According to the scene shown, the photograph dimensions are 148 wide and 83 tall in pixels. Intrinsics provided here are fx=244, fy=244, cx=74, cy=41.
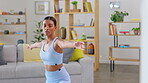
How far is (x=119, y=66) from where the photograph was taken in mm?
6930

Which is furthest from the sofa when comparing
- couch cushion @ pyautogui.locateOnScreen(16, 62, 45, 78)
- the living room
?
the living room

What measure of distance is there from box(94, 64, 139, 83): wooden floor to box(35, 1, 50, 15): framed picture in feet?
8.24

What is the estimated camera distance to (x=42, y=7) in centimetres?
784

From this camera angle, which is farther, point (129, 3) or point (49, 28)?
point (129, 3)

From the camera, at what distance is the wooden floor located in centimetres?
531

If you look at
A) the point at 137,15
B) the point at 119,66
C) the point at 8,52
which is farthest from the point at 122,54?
the point at 8,52

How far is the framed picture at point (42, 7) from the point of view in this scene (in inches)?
308

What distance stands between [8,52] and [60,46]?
10.1 ft

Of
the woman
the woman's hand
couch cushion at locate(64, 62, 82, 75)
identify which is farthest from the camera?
couch cushion at locate(64, 62, 82, 75)

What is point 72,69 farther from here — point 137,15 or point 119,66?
point 137,15

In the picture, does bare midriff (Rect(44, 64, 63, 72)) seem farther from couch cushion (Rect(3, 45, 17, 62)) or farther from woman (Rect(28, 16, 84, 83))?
couch cushion (Rect(3, 45, 17, 62))

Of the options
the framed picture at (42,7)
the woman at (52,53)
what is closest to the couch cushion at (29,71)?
the woman at (52,53)

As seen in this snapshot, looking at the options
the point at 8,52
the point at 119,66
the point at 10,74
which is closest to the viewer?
the point at 10,74

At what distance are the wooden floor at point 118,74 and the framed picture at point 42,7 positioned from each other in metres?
2.51
